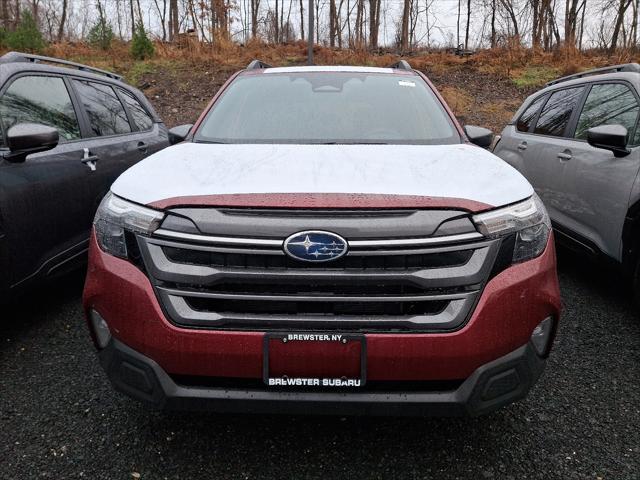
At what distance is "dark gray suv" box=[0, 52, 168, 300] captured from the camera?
9.27 ft

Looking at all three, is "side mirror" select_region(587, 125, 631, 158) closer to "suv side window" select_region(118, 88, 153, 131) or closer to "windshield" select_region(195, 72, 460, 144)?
"windshield" select_region(195, 72, 460, 144)

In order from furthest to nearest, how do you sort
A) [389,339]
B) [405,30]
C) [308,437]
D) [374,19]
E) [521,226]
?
[374,19]
[405,30]
[308,437]
[521,226]
[389,339]

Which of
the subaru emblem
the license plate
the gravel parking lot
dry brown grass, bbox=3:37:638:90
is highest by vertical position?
dry brown grass, bbox=3:37:638:90

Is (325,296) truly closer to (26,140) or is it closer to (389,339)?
(389,339)

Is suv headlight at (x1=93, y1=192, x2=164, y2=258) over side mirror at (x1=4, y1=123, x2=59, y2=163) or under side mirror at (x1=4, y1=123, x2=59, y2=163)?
under

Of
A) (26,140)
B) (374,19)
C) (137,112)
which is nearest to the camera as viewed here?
(26,140)

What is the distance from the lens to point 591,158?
151 inches

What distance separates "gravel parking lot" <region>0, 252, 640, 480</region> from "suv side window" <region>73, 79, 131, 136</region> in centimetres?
201

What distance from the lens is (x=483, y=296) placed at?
1.73 m

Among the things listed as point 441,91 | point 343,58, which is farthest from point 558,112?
point 343,58

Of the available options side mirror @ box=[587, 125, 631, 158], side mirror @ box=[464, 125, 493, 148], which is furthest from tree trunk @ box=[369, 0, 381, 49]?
side mirror @ box=[464, 125, 493, 148]

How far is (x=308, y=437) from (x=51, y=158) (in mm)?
2412

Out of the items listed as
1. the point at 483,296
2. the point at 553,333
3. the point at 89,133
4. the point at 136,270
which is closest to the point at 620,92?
the point at 553,333

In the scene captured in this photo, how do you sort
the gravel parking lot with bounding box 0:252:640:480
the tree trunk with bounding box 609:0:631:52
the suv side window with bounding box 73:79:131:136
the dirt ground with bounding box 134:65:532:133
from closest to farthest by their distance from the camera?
1. the gravel parking lot with bounding box 0:252:640:480
2. the suv side window with bounding box 73:79:131:136
3. the dirt ground with bounding box 134:65:532:133
4. the tree trunk with bounding box 609:0:631:52
